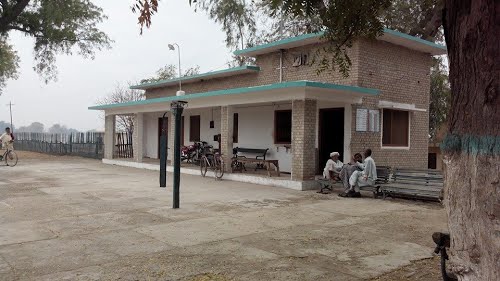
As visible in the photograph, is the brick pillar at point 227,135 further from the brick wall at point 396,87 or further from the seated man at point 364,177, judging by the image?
the seated man at point 364,177

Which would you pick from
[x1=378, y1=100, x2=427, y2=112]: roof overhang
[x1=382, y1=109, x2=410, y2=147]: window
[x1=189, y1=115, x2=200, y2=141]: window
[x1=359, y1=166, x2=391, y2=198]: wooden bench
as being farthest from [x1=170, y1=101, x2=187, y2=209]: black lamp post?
[x1=189, y1=115, x2=200, y2=141]: window

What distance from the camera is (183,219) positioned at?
7.91 meters

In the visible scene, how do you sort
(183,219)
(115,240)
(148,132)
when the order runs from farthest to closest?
(148,132)
(183,219)
(115,240)

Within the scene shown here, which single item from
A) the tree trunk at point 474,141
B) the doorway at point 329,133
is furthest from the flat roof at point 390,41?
the tree trunk at point 474,141

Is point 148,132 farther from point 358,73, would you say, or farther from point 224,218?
point 224,218

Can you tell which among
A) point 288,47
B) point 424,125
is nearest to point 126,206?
point 288,47

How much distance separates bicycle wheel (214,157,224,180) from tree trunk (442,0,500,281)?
12063 millimetres

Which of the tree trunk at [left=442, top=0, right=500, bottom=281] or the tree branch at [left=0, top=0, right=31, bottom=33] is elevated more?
the tree branch at [left=0, top=0, right=31, bottom=33]

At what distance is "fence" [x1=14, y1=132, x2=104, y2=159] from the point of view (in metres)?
26.5

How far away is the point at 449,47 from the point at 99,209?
7.71 metres

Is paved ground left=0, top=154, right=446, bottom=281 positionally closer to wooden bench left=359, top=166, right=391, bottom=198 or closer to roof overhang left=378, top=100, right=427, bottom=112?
wooden bench left=359, top=166, right=391, bottom=198

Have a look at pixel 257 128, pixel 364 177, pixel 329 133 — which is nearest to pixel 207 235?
pixel 364 177

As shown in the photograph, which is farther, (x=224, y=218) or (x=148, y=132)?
(x=148, y=132)

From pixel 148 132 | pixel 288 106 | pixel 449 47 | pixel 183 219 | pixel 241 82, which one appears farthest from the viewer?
pixel 148 132
